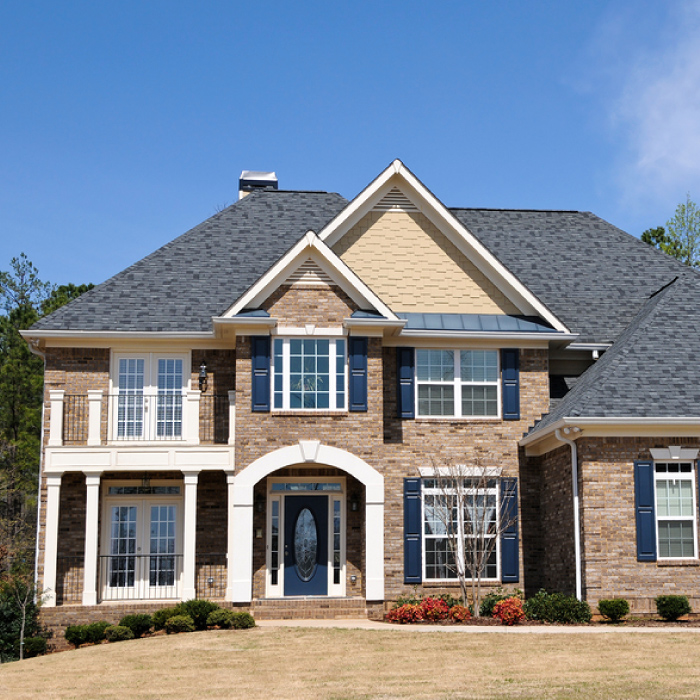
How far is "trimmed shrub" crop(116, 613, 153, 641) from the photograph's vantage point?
19203mm

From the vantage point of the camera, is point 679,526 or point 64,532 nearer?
point 679,526

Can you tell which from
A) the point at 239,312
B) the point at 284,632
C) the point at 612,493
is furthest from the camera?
the point at 239,312

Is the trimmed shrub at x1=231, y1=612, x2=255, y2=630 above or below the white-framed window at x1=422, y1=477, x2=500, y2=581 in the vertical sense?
below

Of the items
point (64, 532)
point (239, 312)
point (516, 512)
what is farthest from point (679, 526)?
point (64, 532)

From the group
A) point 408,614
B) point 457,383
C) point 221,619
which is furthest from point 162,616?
point 457,383

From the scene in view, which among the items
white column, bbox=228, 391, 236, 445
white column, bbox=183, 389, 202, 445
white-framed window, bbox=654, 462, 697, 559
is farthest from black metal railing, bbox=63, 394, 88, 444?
white-framed window, bbox=654, 462, 697, 559

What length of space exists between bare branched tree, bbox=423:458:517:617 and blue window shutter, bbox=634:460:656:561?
9.35ft

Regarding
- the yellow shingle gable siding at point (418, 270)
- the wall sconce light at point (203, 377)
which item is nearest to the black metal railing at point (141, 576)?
the wall sconce light at point (203, 377)

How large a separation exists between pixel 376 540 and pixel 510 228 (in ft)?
33.4

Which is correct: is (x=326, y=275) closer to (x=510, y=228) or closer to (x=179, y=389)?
(x=179, y=389)

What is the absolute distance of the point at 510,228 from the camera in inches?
1057

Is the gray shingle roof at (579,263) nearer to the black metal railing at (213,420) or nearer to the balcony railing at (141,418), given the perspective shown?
the black metal railing at (213,420)

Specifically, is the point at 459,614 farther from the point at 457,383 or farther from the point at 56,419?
the point at 56,419

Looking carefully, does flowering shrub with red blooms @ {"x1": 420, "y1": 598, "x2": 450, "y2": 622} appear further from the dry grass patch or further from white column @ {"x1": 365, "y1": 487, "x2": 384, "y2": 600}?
the dry grass patch
